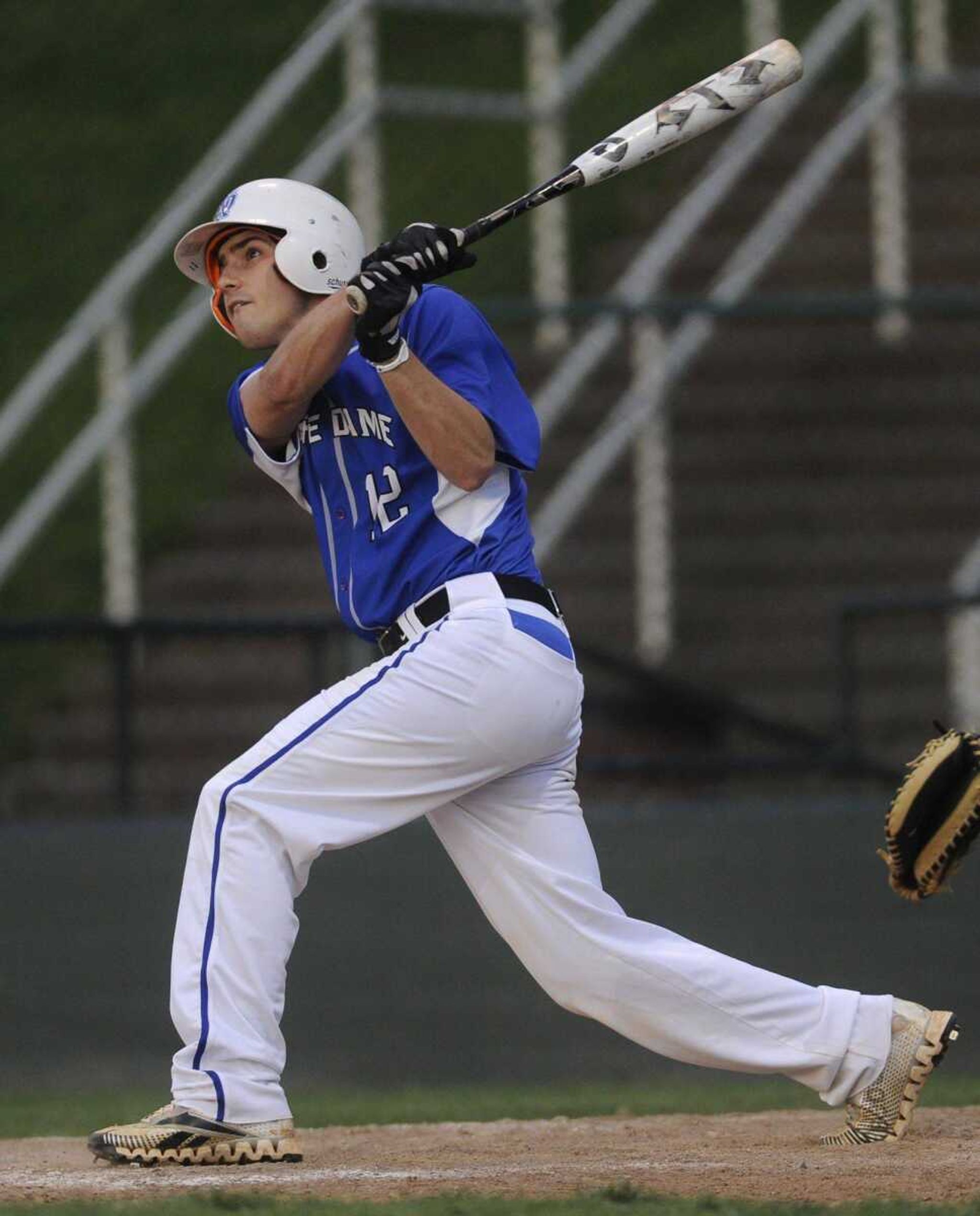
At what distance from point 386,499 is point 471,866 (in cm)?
78

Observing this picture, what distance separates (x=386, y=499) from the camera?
5.14 metres

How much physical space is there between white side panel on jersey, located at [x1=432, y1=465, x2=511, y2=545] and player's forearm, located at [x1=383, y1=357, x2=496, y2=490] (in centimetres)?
13

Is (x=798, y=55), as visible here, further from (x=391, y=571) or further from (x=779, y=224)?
(x=779, y=224)

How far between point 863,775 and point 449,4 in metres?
3.78

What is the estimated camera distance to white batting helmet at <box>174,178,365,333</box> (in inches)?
206

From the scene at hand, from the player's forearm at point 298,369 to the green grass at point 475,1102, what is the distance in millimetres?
1948

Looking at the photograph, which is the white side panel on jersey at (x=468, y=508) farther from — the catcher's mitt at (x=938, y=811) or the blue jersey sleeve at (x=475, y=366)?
the catcher's mitt at (x=938, y=811)

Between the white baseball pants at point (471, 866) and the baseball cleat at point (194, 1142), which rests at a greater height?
the white baseball pants at point (471, 866)

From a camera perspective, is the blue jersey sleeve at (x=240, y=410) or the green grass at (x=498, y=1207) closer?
the green grass at (x=498, y=1207)

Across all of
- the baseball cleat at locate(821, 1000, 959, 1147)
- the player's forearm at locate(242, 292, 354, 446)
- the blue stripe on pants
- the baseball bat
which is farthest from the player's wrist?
the baseball cleat at locate(821, 1000, 959, 1147)

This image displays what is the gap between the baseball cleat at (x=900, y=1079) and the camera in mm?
5227

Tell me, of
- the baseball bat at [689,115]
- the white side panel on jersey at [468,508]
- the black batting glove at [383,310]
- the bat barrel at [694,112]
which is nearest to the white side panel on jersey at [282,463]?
the white side panel on jersey at [468,508]

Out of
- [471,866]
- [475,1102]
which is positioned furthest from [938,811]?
[475,1102]

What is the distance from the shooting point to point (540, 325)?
10.1m
